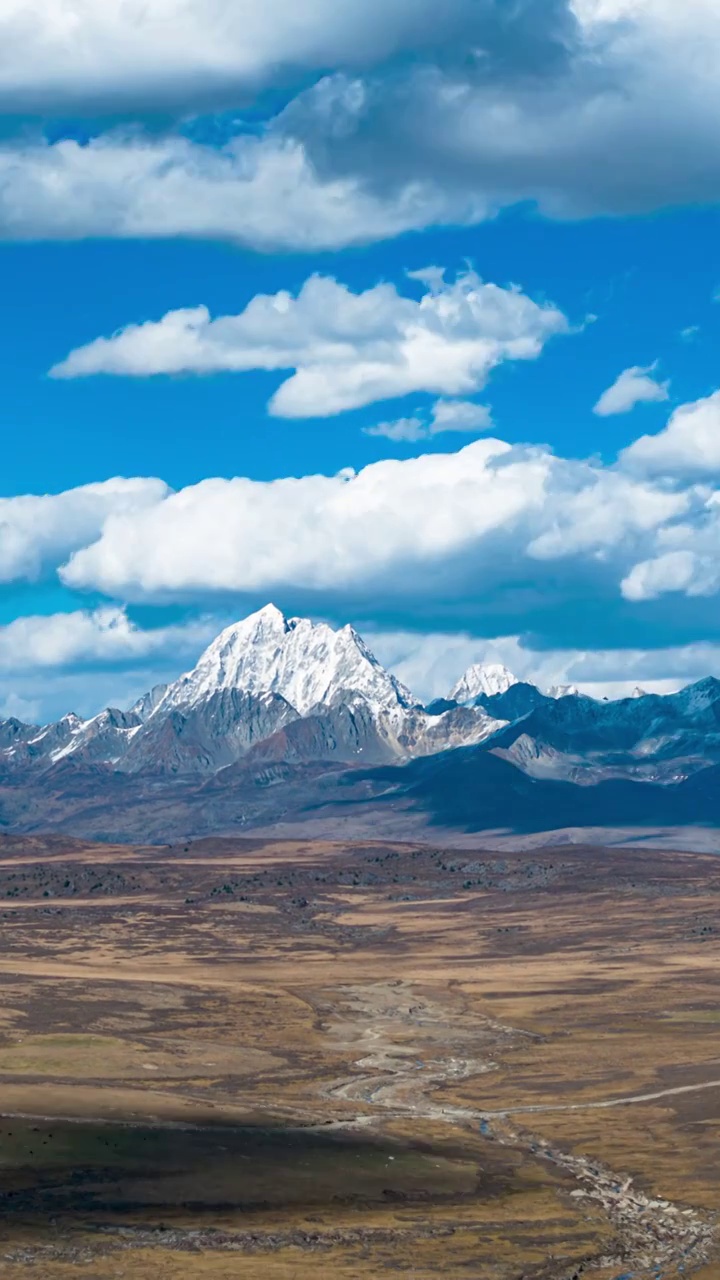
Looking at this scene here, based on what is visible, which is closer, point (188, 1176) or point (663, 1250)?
point (663, 1250)

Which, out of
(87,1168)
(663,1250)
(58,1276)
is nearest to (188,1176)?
(87,1168)

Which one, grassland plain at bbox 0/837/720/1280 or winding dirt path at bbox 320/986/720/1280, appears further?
winding dirt path at bbox 320/986/720/1280

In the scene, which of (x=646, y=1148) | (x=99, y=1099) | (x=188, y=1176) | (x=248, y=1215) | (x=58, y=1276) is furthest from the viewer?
(x=99, y=1099)

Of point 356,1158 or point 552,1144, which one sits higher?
point 356,1158

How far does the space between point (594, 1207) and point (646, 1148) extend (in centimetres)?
2112

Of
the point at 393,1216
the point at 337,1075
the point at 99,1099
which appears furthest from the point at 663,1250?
the point at 337,1075

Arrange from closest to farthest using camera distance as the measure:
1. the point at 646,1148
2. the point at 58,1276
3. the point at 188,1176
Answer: the point at 58,1276 < the point at 188,1176 < the point at 646,1148

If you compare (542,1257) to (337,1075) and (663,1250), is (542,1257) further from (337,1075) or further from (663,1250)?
(337,1075)

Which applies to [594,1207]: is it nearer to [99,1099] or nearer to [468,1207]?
[468,1207]

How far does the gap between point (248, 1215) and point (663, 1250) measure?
1002 inches

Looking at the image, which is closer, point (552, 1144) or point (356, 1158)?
point (356, 1158)

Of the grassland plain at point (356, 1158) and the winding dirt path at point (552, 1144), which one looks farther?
the winding dirt path at point (552, 1144)

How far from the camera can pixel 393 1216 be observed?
104m

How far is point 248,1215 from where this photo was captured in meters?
104
